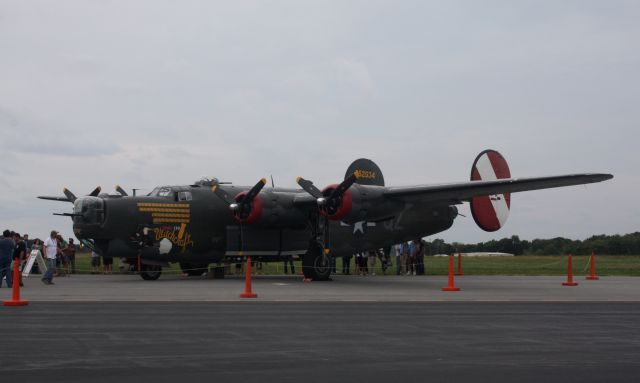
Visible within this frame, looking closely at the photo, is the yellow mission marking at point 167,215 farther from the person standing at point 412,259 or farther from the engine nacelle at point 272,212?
the person standing at point 412,259

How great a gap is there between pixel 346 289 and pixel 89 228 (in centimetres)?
843

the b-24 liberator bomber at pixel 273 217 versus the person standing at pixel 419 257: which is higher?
the b-24 liberator bomber at pixel 273 217

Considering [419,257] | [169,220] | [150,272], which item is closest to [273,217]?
[169,220]

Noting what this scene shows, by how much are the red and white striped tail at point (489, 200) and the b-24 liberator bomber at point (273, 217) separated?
0.18 feet

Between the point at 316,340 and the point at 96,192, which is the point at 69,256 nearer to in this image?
the point at 96,192

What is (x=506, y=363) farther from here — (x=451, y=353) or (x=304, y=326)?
(x=304, y=326)

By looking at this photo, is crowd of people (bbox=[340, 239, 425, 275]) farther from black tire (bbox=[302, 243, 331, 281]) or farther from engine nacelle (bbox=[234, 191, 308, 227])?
black tire (bbox=[302, 243, 331, 281])

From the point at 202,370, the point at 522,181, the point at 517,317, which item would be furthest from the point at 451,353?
the point at 522,181

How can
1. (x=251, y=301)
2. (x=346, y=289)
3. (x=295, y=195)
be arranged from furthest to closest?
(x=295, y=195) → (x=346, y=289) → (x=251, y=301)

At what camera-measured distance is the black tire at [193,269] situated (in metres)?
30.3

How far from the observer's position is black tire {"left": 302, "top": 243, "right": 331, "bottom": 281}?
27562mm

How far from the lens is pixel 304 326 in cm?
1273

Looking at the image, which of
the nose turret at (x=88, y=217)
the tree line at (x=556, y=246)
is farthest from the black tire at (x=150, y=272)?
the tree line at (x=556, y=246)

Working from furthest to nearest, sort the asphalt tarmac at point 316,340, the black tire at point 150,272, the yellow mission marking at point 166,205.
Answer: the black tire at point 150,272, the yellow mission marking at point 166,205, the asphalt tarmac at point 316,340
